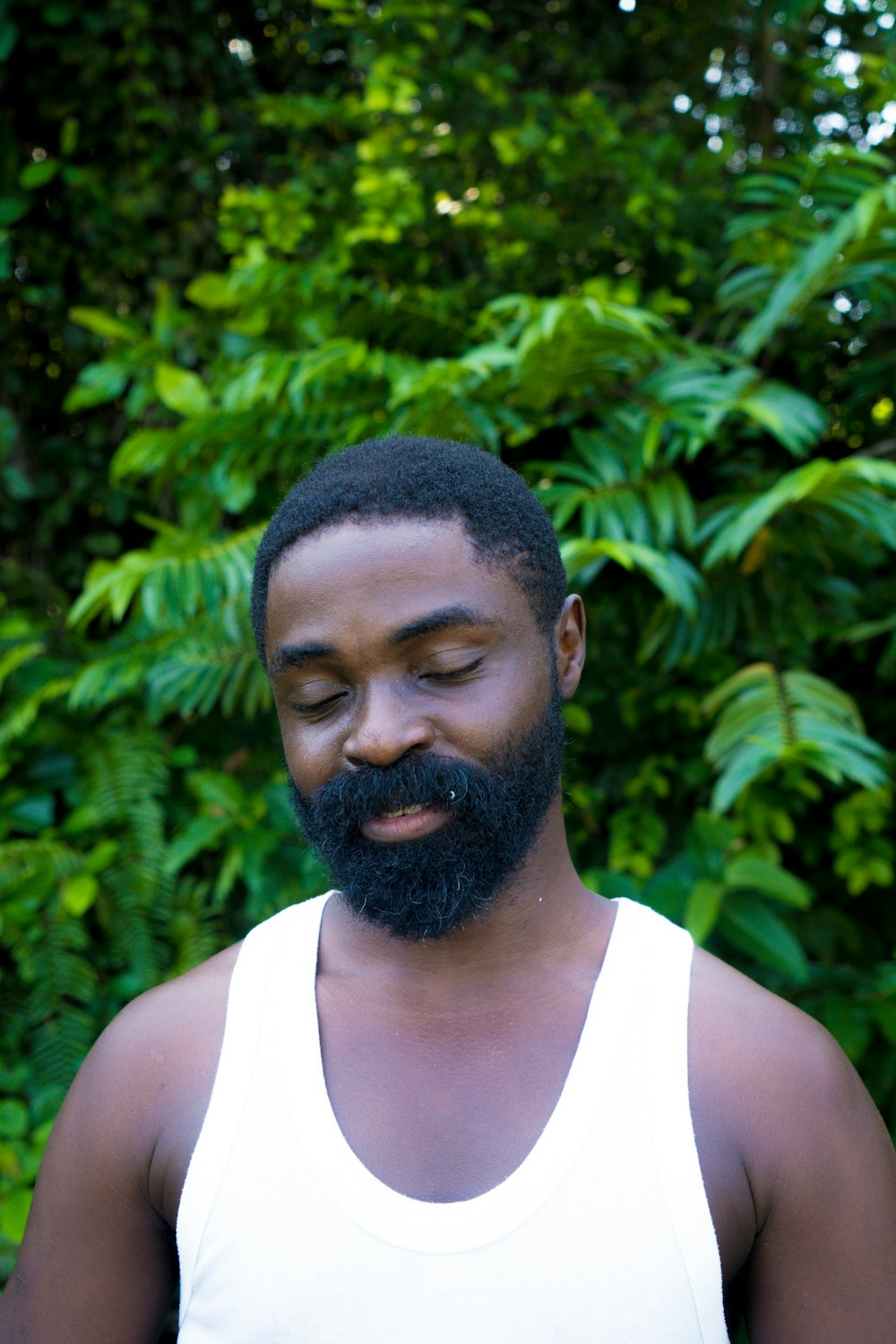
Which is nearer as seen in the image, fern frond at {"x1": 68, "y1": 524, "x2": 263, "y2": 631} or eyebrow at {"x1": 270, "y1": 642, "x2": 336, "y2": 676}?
eyebrow at {"x1": 270, "y1": 642, "x2": 336, "y2": 676}

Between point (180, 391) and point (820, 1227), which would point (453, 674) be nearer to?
point (820, 1227)

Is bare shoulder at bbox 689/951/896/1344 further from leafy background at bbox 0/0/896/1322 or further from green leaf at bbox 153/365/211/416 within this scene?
green leaf at bbox 153/365/211/416

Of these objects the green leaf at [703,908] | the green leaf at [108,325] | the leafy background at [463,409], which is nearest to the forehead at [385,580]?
the leafy background at [463,409]

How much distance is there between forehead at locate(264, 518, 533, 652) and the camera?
4.36 ft

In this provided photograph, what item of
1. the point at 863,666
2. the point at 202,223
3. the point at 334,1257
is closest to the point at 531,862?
the point at 334,1257

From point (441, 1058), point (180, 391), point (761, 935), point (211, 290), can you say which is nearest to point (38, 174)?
point (211, 290)

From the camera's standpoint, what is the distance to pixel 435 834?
1.34 m

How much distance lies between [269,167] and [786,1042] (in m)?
3.66

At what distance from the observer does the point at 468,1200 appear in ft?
4.13

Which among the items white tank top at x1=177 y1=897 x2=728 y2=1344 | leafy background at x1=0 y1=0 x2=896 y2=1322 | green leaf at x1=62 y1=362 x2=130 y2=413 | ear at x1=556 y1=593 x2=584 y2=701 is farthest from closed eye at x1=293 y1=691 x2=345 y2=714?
green leaf at x1=62 y1=362 x2=130 y2=413

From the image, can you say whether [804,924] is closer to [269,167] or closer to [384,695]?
[384,695]

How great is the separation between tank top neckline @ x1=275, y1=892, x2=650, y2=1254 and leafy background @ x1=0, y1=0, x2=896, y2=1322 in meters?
1.00

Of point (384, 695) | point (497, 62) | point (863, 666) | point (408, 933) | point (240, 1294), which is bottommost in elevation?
point (863, 666)

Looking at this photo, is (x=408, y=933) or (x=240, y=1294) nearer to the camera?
(x=240, y=1294)
